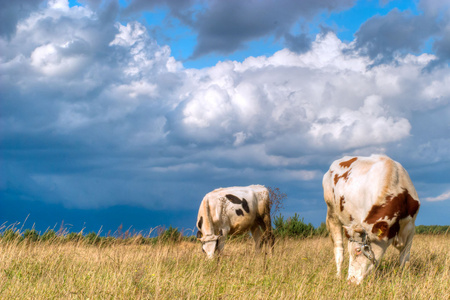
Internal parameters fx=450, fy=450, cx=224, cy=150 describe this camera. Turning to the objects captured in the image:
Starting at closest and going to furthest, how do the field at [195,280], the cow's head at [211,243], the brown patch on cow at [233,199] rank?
the field at [195,280] < the cow's head at [211,243] < the brown patch on cow at [233,199]

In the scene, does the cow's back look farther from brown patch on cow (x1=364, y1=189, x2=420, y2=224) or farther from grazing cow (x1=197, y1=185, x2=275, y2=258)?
brown patch on cow (x1=364, y1=189, x2=420, y2=224)

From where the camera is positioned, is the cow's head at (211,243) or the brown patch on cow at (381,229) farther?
the cow's head at (211,243)

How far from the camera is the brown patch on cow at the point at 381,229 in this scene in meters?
7.85

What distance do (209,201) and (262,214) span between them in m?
Answer: 2.08

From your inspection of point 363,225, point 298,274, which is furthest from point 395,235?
point 298,274

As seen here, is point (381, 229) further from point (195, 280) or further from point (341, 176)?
point (195, 280)

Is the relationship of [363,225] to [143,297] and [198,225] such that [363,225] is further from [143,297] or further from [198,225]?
[198,225]

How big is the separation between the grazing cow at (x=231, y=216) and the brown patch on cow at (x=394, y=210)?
13.5ft

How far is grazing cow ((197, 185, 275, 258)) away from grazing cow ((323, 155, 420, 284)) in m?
2.63

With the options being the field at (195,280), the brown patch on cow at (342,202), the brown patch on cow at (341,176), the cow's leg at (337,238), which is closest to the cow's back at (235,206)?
the field at (195,280)

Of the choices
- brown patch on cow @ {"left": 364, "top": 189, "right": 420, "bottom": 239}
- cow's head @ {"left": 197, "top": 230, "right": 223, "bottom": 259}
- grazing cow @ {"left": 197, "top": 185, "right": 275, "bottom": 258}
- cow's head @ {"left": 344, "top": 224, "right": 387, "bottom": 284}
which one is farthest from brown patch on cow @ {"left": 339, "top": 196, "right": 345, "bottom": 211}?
cow's head @ {"left": 197, "top": 230, "right": 223, "bottom": 259}

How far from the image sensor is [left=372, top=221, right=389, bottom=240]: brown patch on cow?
7.85 m

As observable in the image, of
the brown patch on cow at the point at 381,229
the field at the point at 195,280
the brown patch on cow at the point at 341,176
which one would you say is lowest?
the field at the point at 195,280

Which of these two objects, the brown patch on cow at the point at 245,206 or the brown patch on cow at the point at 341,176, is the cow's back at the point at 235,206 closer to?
the brown patch on cow at the point at 245,206
